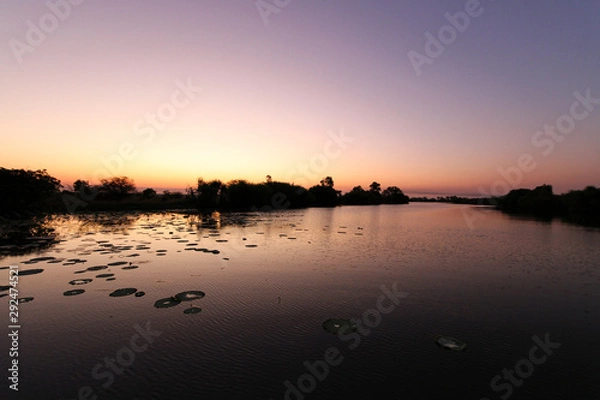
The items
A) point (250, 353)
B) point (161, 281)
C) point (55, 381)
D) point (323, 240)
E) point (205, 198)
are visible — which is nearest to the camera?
point (55, 381)

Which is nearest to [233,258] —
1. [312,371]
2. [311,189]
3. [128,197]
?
[312,371]

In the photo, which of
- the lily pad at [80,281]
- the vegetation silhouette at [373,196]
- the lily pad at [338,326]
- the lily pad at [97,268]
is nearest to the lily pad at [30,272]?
the lily pad at [97,268]

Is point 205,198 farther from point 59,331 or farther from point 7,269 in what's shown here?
point 59,331

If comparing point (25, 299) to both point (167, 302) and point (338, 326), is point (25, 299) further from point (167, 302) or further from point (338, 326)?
point (338, 326)

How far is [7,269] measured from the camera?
10250 mm

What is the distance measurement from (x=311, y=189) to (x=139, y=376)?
3510 inches

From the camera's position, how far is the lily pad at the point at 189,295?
7.73 metres

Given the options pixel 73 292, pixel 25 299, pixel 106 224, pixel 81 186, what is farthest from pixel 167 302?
pixel 81 186

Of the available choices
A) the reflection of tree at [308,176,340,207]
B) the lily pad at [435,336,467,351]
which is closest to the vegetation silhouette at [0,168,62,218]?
the lily pad at [435,336,467,351]

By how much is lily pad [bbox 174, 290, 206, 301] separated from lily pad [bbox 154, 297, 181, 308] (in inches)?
5.5

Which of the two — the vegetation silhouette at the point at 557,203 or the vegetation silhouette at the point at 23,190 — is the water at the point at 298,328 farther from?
the vegetation silhouette at the point at 557,203

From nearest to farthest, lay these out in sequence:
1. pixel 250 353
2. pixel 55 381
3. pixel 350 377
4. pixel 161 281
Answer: pixel 55 381 → pixel 350 377 → pixel 250 353 → pixel 161 281

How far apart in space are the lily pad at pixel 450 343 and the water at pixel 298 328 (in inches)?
4.3

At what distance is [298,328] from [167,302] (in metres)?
3.94
